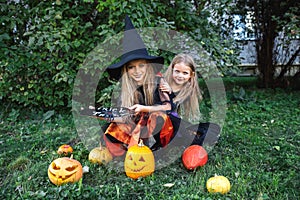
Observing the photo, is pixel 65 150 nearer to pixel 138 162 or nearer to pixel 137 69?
pixel 138 162

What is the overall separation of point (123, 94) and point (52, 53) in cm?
197

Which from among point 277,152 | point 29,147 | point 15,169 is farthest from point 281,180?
point 29,147

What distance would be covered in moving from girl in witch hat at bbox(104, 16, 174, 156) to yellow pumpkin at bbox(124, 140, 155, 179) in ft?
0.50

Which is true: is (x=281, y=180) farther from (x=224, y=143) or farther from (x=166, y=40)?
(x=166, y=40)

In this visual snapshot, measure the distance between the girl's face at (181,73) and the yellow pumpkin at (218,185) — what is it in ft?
2.97

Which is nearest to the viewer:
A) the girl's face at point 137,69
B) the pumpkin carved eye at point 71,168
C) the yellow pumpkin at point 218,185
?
the yellow pumpkin at point 218,185

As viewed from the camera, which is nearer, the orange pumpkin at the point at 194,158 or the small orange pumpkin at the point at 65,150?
the orange pumpkin at the point at 194,158

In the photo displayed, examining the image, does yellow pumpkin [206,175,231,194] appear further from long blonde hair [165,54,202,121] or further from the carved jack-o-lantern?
the carved jack-o-lantern

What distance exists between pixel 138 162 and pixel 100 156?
1.46 ft

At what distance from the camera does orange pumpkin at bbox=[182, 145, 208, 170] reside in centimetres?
256

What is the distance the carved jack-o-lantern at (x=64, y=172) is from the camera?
227cm

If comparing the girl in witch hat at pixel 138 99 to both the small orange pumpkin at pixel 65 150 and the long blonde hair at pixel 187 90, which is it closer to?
the long blonde hair at pixel 187 90

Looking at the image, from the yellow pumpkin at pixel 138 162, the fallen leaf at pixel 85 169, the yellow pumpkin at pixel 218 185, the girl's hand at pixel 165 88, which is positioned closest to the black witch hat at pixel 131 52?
the girl's hand at pixel 165 88

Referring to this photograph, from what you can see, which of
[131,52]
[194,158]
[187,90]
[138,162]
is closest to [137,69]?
[131,52]
